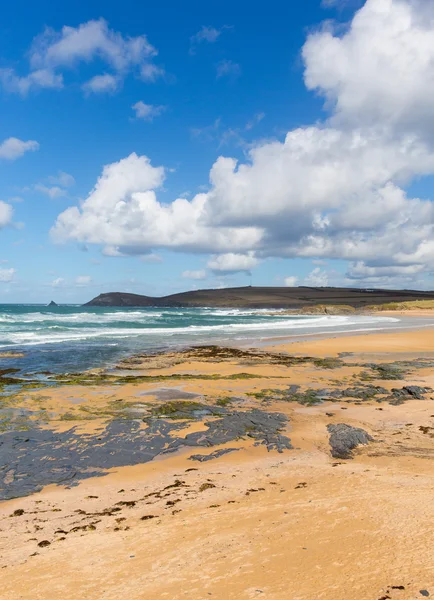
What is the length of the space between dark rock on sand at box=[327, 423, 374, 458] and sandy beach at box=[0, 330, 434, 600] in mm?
99

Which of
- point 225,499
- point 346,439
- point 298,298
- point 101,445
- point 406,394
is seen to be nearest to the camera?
point 225,499

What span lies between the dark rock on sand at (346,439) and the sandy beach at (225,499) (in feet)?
0.32

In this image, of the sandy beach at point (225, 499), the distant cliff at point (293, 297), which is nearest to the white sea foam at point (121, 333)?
the sandy beach at point (225, 499)

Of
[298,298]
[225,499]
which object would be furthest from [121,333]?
[298,298]

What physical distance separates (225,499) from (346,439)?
4.04m

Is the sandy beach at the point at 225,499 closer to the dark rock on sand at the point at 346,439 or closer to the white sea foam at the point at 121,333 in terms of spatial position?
the dark rock on sand at the point at 346,439

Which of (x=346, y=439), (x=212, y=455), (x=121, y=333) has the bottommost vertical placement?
(x=212, y=455)

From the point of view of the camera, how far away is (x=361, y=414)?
38.8ft

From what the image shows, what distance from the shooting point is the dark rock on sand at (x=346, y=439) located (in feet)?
28.7

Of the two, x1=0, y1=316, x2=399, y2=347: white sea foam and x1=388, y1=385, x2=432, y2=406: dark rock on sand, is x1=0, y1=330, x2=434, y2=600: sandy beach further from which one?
x1=0, y1=316, x2=399, y2=347: white sea foam

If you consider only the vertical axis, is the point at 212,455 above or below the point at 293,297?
below

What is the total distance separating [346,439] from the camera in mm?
9289

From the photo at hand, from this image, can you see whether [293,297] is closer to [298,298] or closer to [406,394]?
[298,298]

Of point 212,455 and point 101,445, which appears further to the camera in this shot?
point 101,445
